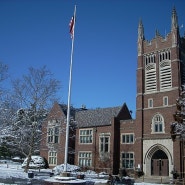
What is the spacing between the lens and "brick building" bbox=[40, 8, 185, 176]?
41.4 metres

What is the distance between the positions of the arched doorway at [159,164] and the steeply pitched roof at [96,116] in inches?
385

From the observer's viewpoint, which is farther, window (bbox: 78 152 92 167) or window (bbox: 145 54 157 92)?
window (bbox: 78 152 92 167)

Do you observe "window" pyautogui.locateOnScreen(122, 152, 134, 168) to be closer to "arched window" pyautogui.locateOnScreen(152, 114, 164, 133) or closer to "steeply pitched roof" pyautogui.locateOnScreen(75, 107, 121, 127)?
"steeply pitched roof" pyautogui.locateOnScreen(75, 107, 121, 127)

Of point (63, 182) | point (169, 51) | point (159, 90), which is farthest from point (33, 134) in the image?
A: point (169, 51)

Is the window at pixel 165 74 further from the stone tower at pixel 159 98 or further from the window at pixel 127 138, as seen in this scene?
the window at pixel 127 138

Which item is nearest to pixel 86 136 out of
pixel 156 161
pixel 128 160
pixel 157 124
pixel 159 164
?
pixel 128 160

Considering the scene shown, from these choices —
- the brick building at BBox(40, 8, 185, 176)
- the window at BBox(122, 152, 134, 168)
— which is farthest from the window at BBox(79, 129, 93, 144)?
the window at BBox(122, 152, 134, 168)

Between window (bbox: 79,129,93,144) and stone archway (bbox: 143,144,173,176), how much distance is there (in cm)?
1184

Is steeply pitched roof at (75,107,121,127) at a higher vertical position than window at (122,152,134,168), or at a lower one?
higher

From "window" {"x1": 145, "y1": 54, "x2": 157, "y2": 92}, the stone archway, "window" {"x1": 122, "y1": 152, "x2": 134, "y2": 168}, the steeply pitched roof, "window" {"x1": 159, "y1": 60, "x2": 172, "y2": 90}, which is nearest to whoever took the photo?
the stone archway

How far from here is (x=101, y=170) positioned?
156ft

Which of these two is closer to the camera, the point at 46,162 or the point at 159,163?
the point at 159,163

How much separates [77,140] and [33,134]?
61.3 ft

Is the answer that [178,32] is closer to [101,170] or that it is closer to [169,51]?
[169,51]
